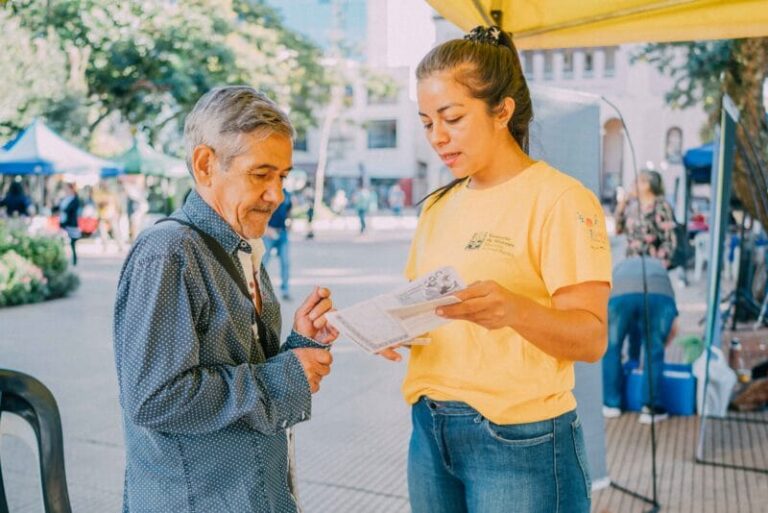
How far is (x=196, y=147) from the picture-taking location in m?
1.67

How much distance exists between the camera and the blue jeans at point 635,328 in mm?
5340

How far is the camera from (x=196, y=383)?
1.49 metres

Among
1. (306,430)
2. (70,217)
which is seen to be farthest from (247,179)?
(70,217)

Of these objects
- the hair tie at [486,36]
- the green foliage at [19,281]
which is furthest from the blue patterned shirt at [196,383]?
the green foliage at [19,281]

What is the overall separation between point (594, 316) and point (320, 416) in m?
4.24

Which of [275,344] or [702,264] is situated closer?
[275,344]

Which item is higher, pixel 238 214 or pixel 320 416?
pixel 238 214

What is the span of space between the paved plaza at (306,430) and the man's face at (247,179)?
94 centimetres

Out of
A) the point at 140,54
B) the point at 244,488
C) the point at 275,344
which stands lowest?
the point at 244,488

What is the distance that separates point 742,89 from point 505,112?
6589 millimetres

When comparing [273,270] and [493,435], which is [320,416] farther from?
[273,270]

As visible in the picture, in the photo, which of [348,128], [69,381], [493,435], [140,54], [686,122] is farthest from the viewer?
[348,128]

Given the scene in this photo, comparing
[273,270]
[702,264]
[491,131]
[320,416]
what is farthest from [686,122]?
[491,131]

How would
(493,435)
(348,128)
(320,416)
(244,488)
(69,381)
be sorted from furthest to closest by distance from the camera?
(348,128) → (69,381) → (320,416) → (493,435) → (244,488)
